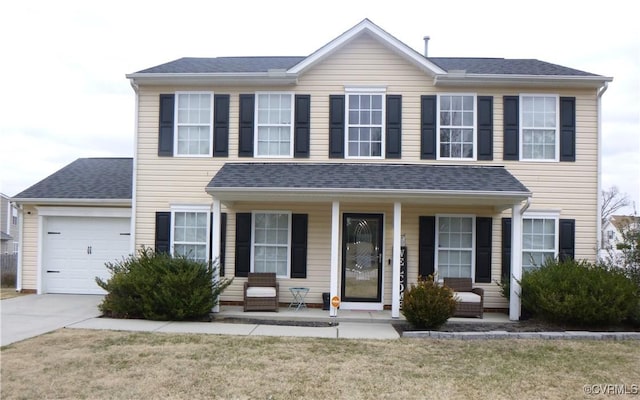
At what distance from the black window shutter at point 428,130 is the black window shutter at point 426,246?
1.55 metres

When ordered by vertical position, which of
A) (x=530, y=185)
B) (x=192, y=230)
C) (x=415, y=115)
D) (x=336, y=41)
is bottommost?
(x=192, y=230)

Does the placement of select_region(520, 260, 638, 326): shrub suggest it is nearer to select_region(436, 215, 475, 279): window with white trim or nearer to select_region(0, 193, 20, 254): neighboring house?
select_region(436, 215, 475, 279): window with white trim

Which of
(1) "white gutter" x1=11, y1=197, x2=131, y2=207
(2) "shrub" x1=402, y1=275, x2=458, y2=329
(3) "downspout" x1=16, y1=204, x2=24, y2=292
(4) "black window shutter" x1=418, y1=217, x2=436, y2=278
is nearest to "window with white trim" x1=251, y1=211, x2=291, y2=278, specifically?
(4) "black window shutter" x1=418, y1=217, x2=436, y2=278

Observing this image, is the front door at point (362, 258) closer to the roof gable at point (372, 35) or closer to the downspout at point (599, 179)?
the roof gable at point (372, 35)

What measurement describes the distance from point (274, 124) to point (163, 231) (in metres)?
3.71

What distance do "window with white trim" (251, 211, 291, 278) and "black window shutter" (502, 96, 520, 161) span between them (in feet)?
17.7

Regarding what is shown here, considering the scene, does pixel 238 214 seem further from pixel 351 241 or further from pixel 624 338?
pixel 624 338

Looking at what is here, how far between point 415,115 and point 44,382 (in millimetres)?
8810

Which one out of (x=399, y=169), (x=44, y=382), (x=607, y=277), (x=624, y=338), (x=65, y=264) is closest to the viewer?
(x=44, y=382)

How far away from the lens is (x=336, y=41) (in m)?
10.6

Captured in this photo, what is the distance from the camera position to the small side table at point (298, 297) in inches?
404

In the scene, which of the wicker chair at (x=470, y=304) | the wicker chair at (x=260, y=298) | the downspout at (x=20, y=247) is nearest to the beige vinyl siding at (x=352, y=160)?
the wicker chair at (x=260, y=298)

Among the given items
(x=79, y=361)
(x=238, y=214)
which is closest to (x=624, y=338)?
(x=238, y=214)

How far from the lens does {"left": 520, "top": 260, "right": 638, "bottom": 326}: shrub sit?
8.32 meters
